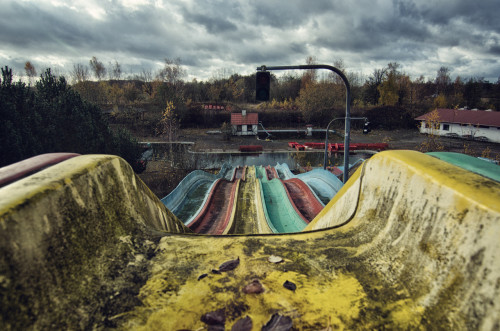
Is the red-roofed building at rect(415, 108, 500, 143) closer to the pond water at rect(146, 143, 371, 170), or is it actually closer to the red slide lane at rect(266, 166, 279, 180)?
the pond water at rect(146, 143, 371, 170)

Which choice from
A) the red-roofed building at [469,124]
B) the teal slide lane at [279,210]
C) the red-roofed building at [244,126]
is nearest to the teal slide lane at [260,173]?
the teal slide lane at [279,210]

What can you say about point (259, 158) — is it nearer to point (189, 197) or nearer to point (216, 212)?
point (189, 197)

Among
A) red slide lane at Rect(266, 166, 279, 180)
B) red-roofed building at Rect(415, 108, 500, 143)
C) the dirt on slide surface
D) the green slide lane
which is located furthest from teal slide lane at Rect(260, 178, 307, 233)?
red-roofed building at Rect(415, 108, 500, 143)

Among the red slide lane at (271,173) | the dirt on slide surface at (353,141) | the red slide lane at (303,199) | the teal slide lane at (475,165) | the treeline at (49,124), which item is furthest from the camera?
the dirt on slide surface at (353,141)

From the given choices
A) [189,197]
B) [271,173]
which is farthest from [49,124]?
[271,173]

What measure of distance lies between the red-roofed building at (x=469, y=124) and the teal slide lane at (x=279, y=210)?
33924mm

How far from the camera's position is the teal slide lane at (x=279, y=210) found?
995 cm

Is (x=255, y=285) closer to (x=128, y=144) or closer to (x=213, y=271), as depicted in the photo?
(x=213, y=271)

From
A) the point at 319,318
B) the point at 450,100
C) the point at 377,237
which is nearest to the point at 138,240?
the point at 319,318

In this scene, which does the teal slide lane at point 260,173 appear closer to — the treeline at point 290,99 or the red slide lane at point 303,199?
the red slide lane at point 303,199

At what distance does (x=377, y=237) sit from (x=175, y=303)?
152 cm

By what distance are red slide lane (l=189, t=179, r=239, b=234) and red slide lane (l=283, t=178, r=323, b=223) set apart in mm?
2847

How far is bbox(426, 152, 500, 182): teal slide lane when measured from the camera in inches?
95.8

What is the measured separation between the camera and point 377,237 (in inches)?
85.5
